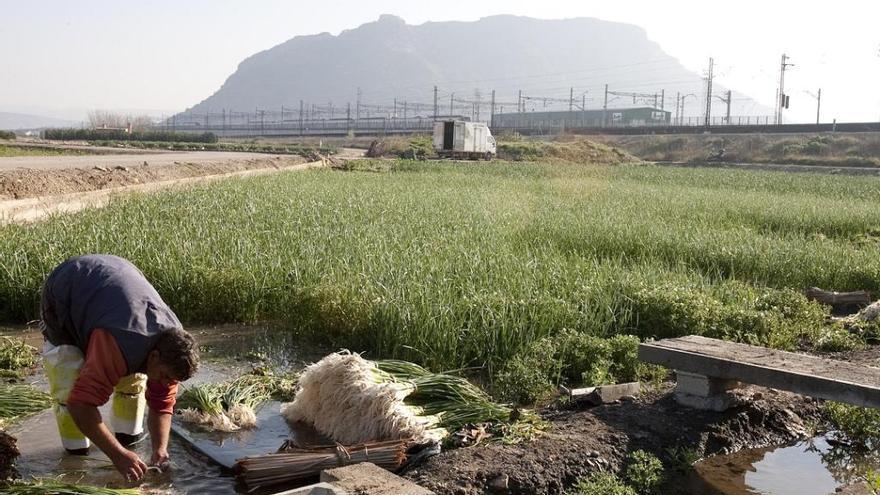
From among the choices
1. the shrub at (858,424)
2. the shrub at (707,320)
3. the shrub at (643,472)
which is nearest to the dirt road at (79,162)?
the shrub at (707,320)

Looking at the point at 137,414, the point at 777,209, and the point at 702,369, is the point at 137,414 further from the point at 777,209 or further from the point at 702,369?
the point at 777,209

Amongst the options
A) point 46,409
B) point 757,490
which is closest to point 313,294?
point 46,409

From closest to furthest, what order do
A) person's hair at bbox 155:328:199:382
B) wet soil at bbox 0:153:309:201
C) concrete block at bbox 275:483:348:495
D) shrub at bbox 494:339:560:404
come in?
concrete block at bbox 275:483:348:495 → person's hair at bbox 155:328:199:382 → shrub at bbox 494:339:560:404 → wet soil at bbox 0:153:309:201

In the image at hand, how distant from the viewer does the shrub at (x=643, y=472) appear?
4.45 metres

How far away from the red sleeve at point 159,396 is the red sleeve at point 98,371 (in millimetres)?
337

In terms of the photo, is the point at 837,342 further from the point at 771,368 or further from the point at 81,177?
the point at 81,177

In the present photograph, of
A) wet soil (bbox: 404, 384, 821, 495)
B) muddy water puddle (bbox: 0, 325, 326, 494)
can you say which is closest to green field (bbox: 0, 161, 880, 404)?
wet soil (bbox: 404, 384, 821, 495)

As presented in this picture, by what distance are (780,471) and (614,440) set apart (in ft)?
3.41

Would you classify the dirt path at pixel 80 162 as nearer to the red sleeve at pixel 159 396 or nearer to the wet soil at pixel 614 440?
the red sleeve at pixel 159 396

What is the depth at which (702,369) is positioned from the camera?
16.9 ft

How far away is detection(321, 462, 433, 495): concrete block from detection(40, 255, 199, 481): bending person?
78cm

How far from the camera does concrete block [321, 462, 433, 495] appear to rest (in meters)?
3.66

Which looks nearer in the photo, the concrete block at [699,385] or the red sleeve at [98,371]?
the red sleeve at [98,371]

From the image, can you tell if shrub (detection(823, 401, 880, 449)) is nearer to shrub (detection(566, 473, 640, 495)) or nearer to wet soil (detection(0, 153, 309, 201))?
shrub (detection(566, 473, 640, 495))
